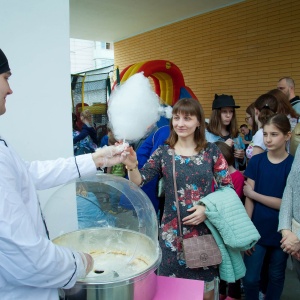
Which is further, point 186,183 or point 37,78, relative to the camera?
point 186,183

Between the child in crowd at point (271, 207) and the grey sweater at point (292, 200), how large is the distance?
30 cm

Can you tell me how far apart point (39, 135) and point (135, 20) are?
26.2ft

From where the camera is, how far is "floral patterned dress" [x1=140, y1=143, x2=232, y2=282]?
6.92 ft

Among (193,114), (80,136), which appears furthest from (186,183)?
(80,136)

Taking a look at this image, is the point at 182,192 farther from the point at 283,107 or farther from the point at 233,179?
the point at 283,107

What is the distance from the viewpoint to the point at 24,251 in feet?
3.18

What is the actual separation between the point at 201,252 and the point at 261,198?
870mm

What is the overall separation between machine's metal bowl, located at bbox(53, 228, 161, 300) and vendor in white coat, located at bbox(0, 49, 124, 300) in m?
0.10

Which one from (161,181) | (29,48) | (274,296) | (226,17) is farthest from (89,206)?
(226,17)

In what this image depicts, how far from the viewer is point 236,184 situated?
2.83m

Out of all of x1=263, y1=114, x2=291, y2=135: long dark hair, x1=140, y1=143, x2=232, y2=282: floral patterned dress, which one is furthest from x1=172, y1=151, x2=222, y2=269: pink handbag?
x1=263, y1=114, x2=291, y2=135: long dark hair

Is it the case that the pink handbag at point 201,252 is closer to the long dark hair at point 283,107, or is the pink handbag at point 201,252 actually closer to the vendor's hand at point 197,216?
the vendor's hand at point 197,216

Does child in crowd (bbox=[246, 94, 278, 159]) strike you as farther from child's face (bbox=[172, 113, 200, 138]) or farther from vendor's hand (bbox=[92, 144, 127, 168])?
vendor's hand (bbox=[92, 144, 127, 168])

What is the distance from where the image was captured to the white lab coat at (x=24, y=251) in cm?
96
